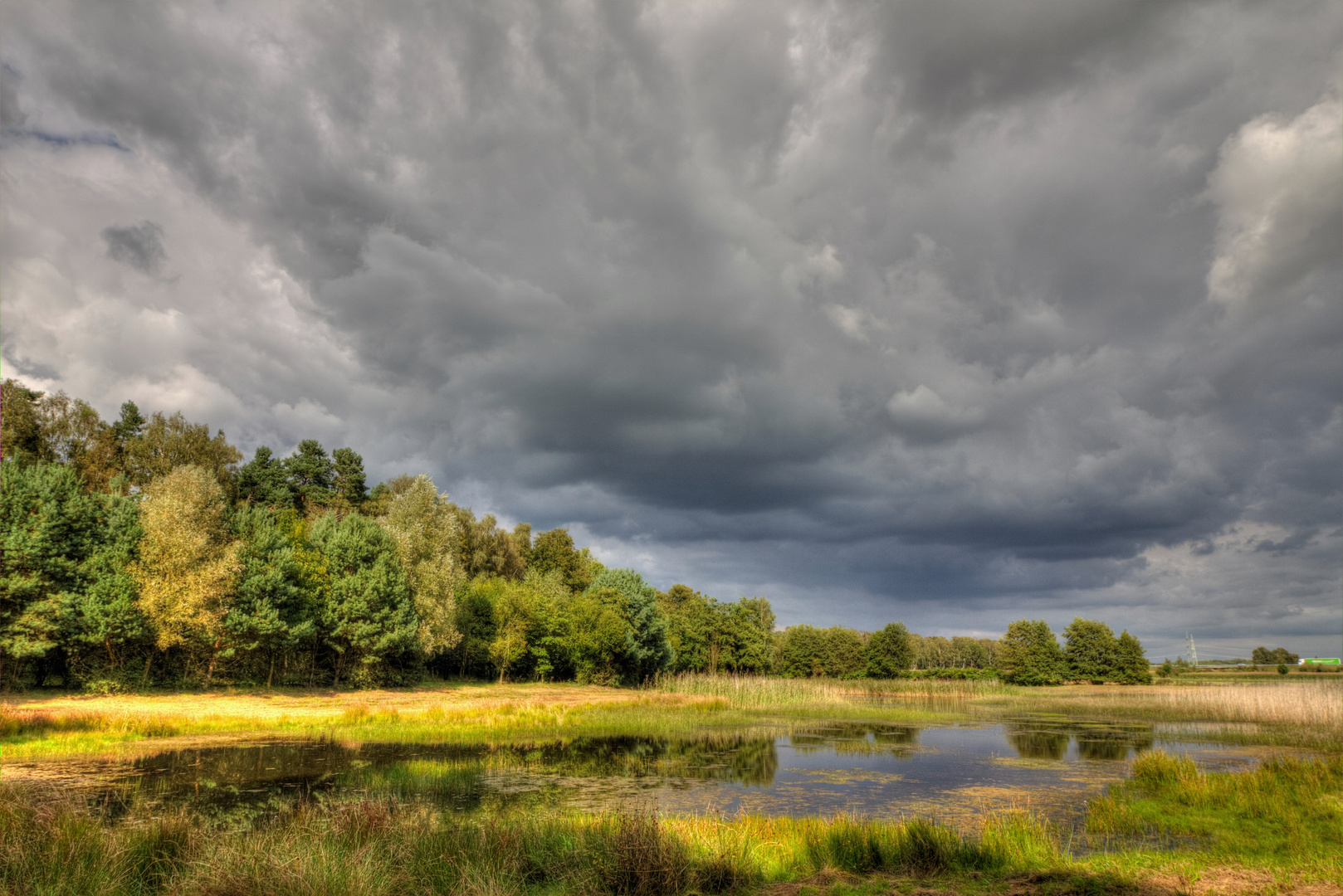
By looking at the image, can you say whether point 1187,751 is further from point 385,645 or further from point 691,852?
point 385,645

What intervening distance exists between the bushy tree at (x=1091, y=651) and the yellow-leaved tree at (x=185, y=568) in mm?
94278

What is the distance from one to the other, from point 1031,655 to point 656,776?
280ft

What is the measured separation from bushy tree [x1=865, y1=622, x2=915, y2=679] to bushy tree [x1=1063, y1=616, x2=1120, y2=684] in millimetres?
21457

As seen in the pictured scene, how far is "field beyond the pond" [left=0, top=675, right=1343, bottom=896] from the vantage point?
31.0 feet

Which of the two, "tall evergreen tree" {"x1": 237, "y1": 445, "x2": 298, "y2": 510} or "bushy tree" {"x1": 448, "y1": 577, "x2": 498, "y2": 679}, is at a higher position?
"tall evergreen tree" {"x1": 237, "y1": 445, "x2": 298, "y2": 510}

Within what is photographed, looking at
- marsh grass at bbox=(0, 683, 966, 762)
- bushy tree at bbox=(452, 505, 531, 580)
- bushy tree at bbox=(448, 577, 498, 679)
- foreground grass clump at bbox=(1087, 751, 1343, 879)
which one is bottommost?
marsh grass at bbox=(0, 683, 966, 762)

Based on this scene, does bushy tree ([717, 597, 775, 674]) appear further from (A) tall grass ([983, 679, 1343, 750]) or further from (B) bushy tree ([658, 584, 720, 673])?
(A) tall grass ([983, 679, 1343, 750])

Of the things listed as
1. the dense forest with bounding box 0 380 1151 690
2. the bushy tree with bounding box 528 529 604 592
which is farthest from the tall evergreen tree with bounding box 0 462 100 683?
the bushy tree with bounding box 528 529 604 592

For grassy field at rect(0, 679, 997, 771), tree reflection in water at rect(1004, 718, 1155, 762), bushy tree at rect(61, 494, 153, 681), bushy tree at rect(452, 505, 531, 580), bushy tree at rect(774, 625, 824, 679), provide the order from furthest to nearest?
bushy tree at rect(774, 625, 824, 679)
bushy tree at rect(452, 505, 531, 580)
bushy tree at rect(61, 494, 153, 681)
tree reflection in water at rect(1004, 718, 1155, 762)
grassy field at rect(0, 679, 997, 771)

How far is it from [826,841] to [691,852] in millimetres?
3137

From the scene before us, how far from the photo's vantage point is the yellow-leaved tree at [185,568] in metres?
36.3

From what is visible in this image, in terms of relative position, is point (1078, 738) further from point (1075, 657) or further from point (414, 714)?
point (1075, 657)

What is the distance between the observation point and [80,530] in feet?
120

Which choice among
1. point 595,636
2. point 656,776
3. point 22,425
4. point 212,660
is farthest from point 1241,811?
point 22,425
